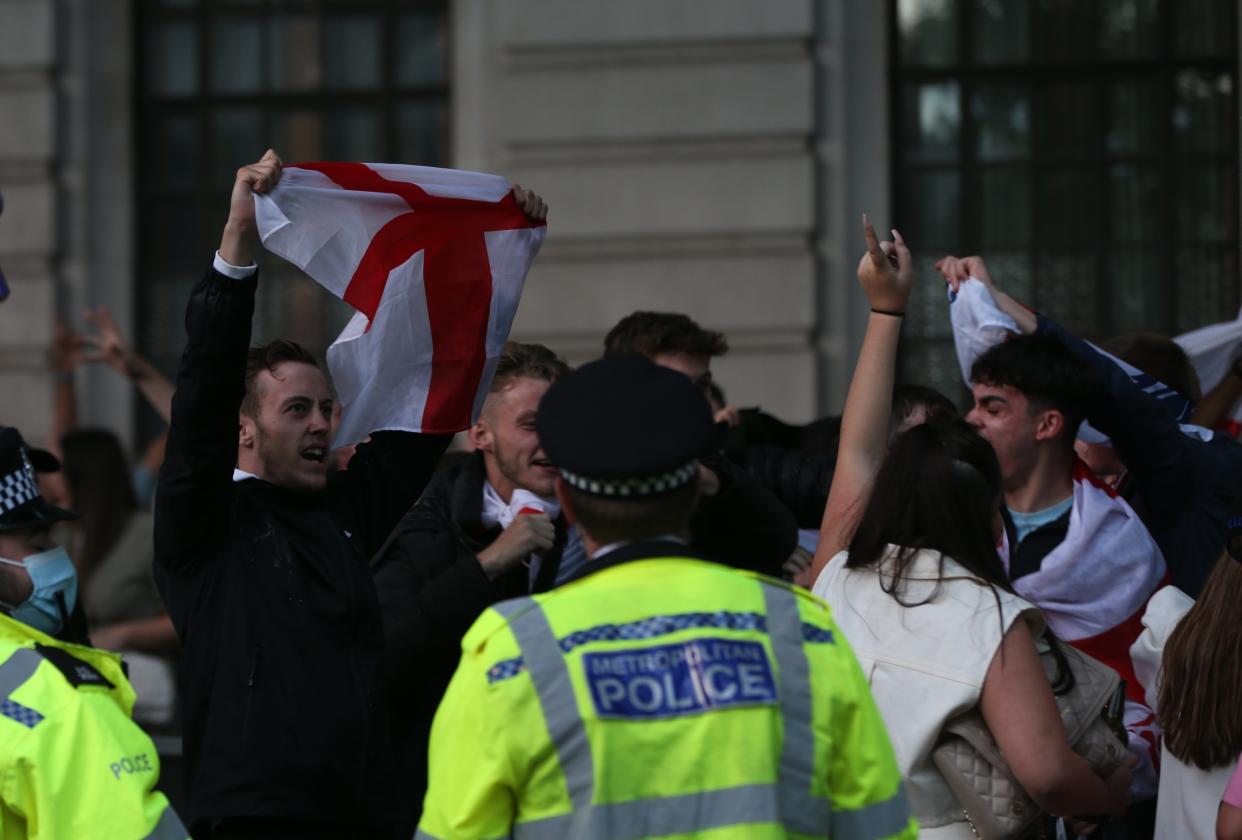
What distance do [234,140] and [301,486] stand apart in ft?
20.9

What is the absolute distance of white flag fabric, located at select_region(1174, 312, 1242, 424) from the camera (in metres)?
6.26

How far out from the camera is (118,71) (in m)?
9.84

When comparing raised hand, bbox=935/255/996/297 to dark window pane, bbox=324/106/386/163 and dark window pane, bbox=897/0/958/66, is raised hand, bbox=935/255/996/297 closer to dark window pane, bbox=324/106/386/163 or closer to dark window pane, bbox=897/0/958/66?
dark window pane, bbox=897/0/958/66

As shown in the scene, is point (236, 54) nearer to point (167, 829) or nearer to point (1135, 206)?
point (1135, 206)

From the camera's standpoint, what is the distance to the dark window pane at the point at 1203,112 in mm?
9258

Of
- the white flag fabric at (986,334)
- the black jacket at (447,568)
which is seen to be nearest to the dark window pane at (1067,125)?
the white flag fabric at (986,334)

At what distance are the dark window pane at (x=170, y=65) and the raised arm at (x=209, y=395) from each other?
21.5 feet

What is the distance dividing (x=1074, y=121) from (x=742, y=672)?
24.2ft

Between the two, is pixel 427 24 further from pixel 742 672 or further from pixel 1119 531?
pixel 742 672

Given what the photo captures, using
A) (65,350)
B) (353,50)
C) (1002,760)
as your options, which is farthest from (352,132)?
(1002,760)

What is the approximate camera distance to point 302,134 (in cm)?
995

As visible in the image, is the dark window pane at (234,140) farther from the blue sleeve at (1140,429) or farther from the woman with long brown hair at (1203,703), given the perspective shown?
the woman with long brown hair at (1203,703)

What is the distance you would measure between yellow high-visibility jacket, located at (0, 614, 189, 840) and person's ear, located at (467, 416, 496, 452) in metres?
1.74

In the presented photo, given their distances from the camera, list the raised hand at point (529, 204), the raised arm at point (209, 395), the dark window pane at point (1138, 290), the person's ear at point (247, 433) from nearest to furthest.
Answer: the raised arm at point (209, 395)
the person's ear at point (247, 433)
the raised hand at point (529, 204)
the dark window pane at point (1138, 290)
